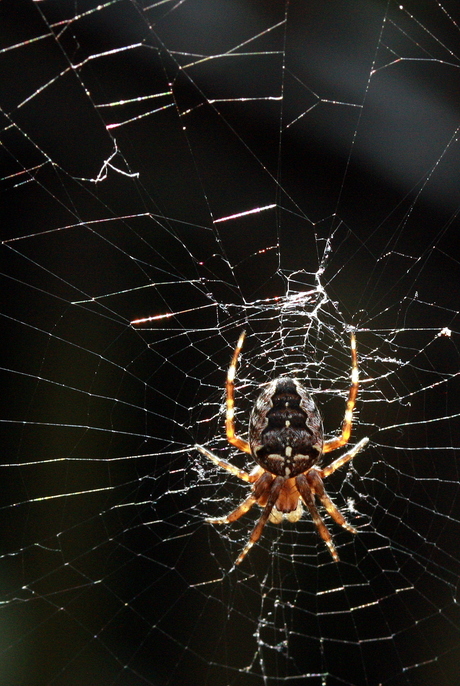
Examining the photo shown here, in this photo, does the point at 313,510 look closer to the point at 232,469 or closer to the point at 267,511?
the point at 267,511

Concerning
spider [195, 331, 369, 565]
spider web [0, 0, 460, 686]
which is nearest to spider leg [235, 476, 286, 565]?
spider [195, 331, 369, 565]

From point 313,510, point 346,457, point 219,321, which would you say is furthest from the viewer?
point 219,321

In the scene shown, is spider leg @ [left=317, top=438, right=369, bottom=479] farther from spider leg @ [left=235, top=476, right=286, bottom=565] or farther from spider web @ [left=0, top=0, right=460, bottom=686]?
spider web @ [left=0, top=0, right=460, bottom=686]

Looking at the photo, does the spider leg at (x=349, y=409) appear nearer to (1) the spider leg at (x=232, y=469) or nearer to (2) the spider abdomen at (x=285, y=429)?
(2) the spider abdomen at (x=285, y=429)

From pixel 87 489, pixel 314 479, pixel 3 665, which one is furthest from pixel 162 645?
pixel 314 479

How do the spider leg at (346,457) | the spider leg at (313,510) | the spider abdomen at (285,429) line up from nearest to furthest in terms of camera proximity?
the spider abdomen at (285,429)
the spider leg at (346,457)
the spider leg at (313,510)

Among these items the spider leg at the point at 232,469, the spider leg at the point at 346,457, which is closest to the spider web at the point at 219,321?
the spider leg at the point at 232,469

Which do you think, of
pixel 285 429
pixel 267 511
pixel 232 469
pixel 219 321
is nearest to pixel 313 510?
pixel 267 511

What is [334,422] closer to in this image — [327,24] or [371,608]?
[371,608]
